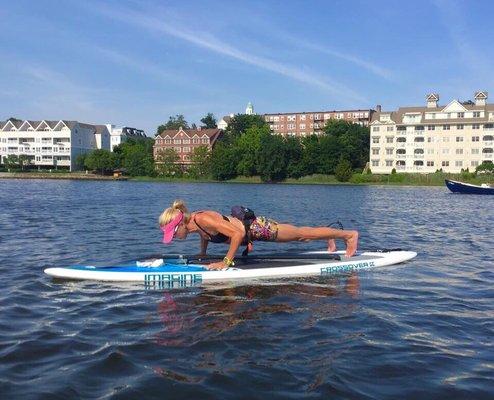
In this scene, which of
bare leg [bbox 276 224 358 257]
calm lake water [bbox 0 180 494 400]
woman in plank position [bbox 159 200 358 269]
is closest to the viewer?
calm lake water [bbox 0 180 494 400]

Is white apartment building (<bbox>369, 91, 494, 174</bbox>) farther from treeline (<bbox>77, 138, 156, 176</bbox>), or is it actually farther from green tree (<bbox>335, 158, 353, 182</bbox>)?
treeline (<bbox>77, 138, 156, 176</bbox>)

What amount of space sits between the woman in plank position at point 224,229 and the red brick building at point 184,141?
136 metres

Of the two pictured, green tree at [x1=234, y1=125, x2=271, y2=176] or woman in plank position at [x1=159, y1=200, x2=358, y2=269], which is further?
green tree at [x1=234, y1=125, x2=271, y2=176]

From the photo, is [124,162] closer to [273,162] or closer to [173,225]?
[273,162]

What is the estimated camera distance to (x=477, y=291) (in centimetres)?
1045

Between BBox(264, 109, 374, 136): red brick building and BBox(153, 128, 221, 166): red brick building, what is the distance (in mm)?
24678

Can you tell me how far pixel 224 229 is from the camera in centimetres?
1034

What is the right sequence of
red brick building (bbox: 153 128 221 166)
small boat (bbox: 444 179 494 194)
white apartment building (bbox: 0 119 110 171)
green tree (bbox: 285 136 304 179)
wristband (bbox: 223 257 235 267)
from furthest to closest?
1. white apartment building (bbox: 0 119 110 171)
2. red brick building (bbox: 153 128 221 166)
3. green tree (bbox: 285 136 304 179)
4. small boat (bbox: 444 179 494 194)
5. wristband (bbox: 223 257 235 267)

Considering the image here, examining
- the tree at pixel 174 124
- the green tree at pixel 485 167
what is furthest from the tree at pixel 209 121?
the green tree at pixel 485 167

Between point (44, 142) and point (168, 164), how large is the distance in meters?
42.3

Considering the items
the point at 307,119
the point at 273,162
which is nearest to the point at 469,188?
the point at 273,162

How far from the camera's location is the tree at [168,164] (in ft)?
446

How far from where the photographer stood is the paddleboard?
10.4 meters

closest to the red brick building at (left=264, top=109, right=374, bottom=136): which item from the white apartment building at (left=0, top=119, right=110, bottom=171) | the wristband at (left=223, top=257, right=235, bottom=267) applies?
the white apartment building at (left=0, top=119, right=110, bottom=171)
